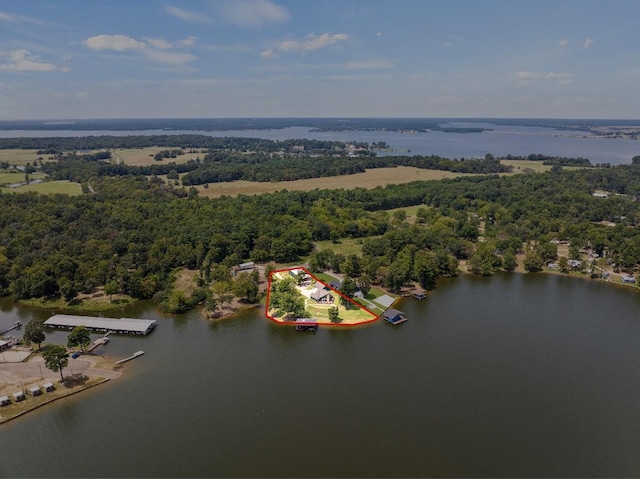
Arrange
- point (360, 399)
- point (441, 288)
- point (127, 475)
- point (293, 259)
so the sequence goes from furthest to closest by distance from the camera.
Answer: point (293, 259) < point (441, 288) < point (360, 399) < point (127, 475)

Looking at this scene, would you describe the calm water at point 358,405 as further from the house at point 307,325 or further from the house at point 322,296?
the house at point 322,296

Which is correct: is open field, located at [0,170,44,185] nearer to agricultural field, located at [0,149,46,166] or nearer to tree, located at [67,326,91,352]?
agricultural field, located at [0,149,46,166]

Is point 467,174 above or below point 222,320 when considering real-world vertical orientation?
above

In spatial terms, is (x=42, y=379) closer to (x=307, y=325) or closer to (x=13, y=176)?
(x=307, y=325)

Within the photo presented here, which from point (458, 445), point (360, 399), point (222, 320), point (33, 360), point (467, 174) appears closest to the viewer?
point (458, 445)

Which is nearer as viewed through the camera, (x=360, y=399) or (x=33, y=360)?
(x=360, y=399)

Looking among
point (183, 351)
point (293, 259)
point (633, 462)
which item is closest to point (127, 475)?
point (183, 351)

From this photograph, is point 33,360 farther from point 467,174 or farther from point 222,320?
point 467,174
